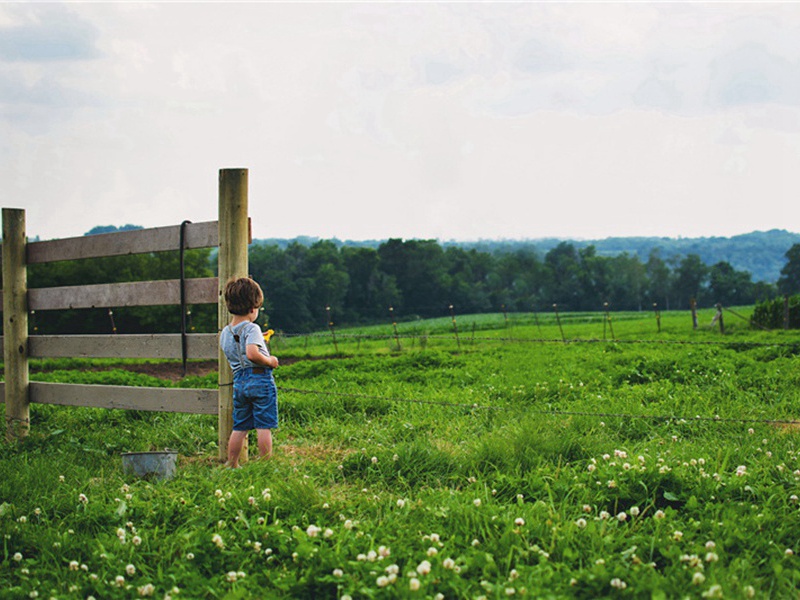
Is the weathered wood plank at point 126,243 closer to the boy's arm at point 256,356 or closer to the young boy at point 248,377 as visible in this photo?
the young boy at point 248,377

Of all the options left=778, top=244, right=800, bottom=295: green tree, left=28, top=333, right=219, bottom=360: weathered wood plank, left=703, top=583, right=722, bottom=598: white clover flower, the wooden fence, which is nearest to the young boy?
the wooden fence

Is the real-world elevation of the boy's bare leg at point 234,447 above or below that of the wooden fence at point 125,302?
below

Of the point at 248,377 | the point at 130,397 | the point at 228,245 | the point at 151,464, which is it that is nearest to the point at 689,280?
the point at 130,397

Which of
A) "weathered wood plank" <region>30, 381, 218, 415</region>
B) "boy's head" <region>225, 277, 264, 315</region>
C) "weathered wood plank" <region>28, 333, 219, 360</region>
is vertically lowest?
"weathered wood plank" <region>30, 381, 218, 415</region>

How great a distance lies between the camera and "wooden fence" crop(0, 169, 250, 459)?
21.7ft

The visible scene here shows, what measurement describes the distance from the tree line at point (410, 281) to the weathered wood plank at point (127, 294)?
41.9 m

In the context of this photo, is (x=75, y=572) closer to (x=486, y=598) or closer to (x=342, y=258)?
(x=486, y=598)

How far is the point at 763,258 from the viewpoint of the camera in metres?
200

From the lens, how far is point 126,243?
7.58 meters

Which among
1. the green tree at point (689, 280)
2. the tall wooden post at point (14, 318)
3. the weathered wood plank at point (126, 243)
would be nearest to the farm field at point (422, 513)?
the tall wooden post at point (14, 318)

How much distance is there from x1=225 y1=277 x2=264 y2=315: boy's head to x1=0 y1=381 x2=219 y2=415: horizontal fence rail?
3.45 ft

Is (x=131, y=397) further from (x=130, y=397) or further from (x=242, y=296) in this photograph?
(x=242, y=296)

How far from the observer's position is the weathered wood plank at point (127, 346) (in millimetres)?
6832

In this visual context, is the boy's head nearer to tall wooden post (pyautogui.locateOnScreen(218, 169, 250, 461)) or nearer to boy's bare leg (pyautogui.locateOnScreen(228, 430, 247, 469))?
tall wooden post (pyautogui.locateOnScreen(218, 169, 250, 461))
